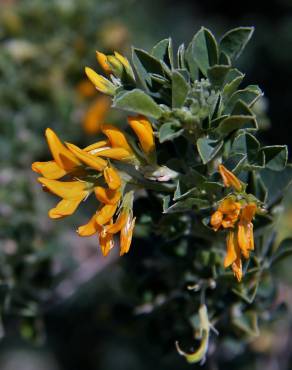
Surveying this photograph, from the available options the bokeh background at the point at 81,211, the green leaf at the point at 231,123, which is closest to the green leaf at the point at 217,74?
the green leaf at the point at 231,123

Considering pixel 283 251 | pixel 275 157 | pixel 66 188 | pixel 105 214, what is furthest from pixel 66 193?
pixel 283 251

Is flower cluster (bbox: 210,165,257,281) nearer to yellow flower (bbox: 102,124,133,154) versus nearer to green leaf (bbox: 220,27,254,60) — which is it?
yellow flower (bbox: 102,124,133,154)

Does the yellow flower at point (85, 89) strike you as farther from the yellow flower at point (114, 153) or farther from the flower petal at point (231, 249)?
the flower petal at point (231, 249)

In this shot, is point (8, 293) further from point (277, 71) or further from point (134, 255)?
point (277, 71)

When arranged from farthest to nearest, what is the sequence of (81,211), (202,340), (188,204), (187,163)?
(81,211), (202,340), (187,163), (188,204)

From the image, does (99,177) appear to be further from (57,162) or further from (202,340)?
(202,340)

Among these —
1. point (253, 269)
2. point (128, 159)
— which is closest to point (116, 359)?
point (253, 269)
